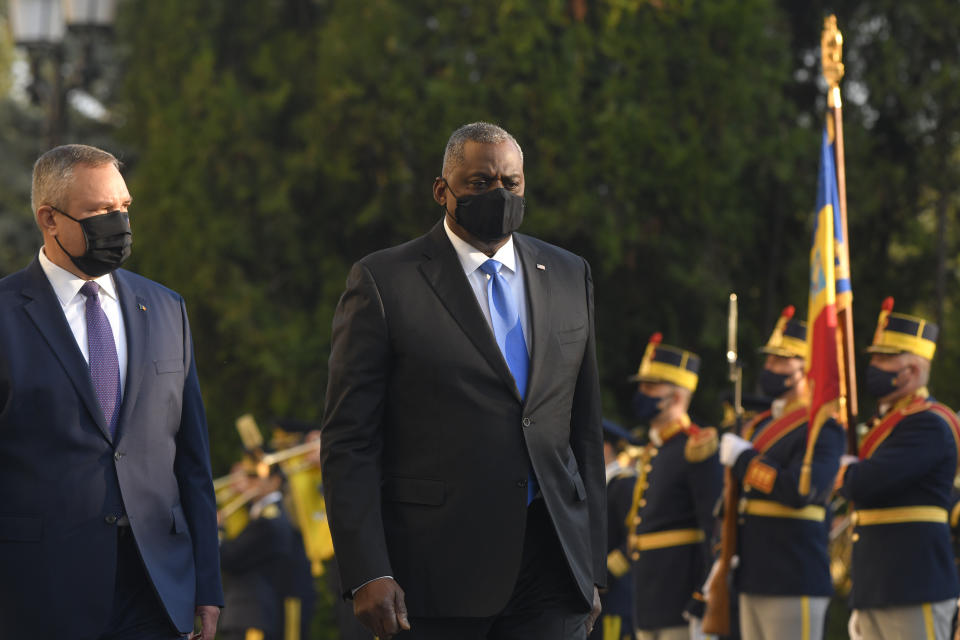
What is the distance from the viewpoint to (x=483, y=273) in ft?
15.5

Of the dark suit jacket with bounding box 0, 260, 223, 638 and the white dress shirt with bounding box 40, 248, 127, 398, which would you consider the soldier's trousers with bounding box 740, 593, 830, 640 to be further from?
the white dress shirt with bounding box 40, 248, 127, 398

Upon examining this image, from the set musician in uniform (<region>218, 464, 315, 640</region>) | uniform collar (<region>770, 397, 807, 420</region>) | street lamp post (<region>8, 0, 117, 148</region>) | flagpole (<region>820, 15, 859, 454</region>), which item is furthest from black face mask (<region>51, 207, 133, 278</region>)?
musician in uniform (<region>218, 464, 315, 640</region>)

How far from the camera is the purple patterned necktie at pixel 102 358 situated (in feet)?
15.2

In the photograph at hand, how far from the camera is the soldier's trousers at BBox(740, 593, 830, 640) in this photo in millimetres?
8742

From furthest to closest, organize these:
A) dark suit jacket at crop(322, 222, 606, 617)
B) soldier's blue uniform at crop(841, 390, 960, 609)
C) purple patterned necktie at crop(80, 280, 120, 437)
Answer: soldier's blue uniform at crop(841, 390, 960, 609), purple patterned necktie at crop(80, 280, 120, 437), dark suit jacket at crop(322, 222, 606, 617)

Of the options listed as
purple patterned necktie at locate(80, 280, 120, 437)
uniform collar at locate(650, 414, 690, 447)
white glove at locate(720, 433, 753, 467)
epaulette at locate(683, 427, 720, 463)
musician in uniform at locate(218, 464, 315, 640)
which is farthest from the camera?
musician in uniform at locate(218, 464, 315, 640)

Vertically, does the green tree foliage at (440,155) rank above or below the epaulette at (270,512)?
above

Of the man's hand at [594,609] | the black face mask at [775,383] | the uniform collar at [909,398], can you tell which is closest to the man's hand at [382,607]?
the man's hand at [594,609]

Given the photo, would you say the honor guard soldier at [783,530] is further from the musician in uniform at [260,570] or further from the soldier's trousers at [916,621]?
the musician in uniform at [260,570]

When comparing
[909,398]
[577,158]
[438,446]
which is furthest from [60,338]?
[577,158]

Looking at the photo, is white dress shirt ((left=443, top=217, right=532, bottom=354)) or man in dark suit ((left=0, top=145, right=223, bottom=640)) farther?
white dress shirt ((left=443, top=217, right=532, bottom=354))

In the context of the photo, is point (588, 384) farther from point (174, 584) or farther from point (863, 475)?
point (863, 475)

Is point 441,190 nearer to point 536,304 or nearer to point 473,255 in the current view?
point 473,255

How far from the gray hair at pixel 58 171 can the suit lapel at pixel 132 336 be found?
0.30 metres
